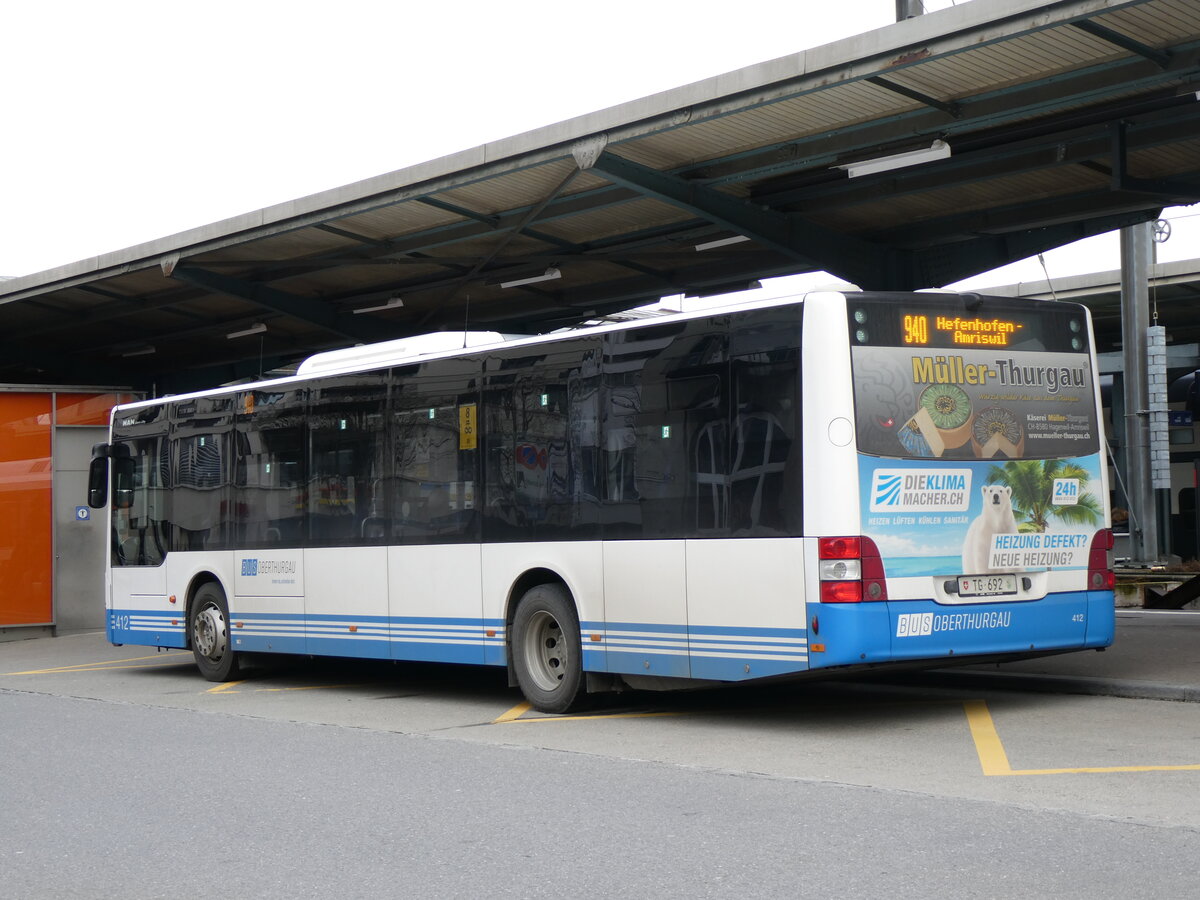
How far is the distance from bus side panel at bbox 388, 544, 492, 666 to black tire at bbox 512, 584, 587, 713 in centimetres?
26

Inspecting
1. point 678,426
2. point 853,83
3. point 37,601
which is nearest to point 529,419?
point 678,426

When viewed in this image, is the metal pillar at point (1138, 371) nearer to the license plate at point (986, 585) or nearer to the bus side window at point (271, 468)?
the license plate at point (986, 585)

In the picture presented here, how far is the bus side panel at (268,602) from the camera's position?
47.2ft

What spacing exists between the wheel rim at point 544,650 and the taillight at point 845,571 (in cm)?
288

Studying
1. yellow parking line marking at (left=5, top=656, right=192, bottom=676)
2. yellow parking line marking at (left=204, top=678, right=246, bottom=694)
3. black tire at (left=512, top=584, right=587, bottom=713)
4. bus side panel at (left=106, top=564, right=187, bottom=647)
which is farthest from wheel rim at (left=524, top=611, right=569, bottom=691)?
yellow parking line marking at (left=5, top=656, right=192, bottom=676)

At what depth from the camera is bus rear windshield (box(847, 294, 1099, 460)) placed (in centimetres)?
970

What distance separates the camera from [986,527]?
10000 mm

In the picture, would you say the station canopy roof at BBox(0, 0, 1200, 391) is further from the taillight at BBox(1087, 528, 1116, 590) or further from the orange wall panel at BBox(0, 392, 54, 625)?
the taillight at BBox(1087, 528, 1116, 590)

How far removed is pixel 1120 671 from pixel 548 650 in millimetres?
4603

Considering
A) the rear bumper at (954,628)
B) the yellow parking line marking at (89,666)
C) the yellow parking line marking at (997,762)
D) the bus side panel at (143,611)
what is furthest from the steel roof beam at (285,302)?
the yellow parking line marking at (997,762)

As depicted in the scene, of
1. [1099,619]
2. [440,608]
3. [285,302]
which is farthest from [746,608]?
[285,302]

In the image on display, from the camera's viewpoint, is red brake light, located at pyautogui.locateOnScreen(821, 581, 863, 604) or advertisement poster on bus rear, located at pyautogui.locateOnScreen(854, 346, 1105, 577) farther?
advertisement poster on bus rear, located at pyautogui.locateOnScreen(854, 346, 1105, 577)

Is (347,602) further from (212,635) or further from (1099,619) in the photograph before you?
(1099,619)

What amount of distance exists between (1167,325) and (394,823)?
79.8 ft
